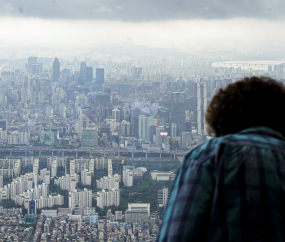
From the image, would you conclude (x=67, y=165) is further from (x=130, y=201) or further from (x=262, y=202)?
(x=262, y=202)

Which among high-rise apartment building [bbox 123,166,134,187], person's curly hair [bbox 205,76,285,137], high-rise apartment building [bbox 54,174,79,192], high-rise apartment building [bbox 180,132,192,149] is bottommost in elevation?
high-rise apartment building [bbox 54,174,79,192]

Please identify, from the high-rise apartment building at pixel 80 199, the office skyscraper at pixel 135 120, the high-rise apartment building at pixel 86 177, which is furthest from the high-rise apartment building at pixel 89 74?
the high-rise apartment building at pixel 80 199

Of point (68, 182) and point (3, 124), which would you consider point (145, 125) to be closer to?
point (68, 182)

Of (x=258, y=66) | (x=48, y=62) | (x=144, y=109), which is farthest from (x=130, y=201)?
(x=48, y=62)

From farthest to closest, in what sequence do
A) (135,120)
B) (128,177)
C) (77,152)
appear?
1. (135,120)
2. (77,152)
3. (128,177)

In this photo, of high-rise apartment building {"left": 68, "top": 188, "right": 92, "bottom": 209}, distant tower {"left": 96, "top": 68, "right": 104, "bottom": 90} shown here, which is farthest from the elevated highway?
distant tower {"left": 96, "top": 68, "right": 104, "bottom": 90}

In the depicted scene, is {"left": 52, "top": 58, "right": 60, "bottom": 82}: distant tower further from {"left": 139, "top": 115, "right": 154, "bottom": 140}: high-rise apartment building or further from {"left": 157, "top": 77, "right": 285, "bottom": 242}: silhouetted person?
{"left": 157, "top": 77, "right": 285, "bottom": 242}: silhouetted person

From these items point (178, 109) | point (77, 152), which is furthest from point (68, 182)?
point (178, 109)

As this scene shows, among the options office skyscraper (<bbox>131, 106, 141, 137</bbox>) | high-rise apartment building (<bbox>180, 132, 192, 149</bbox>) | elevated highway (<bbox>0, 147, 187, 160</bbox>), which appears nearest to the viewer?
high-rise apartment building (<bbox>180, 132, 192, 149</bbox>)
